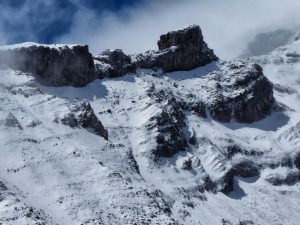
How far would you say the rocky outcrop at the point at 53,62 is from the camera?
151 meters

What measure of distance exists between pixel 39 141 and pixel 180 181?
3079cm

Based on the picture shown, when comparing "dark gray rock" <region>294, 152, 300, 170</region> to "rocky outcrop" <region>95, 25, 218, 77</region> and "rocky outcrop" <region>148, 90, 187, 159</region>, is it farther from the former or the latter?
"rocky outcrop" <region>95, 25, 218, 77</region>

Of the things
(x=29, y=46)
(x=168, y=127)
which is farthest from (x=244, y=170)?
(x=29, y=46)

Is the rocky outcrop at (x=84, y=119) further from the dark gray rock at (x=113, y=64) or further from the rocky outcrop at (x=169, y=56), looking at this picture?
the rocky outcrop at (x=169, y=56)

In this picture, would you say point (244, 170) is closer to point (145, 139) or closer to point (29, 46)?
point (145, 139)

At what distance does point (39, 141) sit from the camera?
12206 cm

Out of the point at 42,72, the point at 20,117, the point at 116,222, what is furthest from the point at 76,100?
the point at 116,222

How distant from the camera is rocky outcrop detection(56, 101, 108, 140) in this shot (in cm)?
13325

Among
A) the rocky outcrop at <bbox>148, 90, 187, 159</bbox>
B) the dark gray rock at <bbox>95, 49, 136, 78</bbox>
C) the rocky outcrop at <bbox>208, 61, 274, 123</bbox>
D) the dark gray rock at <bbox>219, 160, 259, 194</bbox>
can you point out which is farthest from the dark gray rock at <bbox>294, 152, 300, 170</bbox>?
the dark gray rock at <bbox>95, 49, 136, 78</bbox>

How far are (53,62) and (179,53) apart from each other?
157 feet

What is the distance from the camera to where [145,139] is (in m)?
145

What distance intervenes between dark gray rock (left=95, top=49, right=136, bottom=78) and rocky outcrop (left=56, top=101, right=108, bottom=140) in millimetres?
32307

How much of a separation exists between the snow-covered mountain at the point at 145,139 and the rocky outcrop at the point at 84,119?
25 cm

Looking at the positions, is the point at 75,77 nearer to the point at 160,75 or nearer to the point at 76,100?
the point at 76,100
